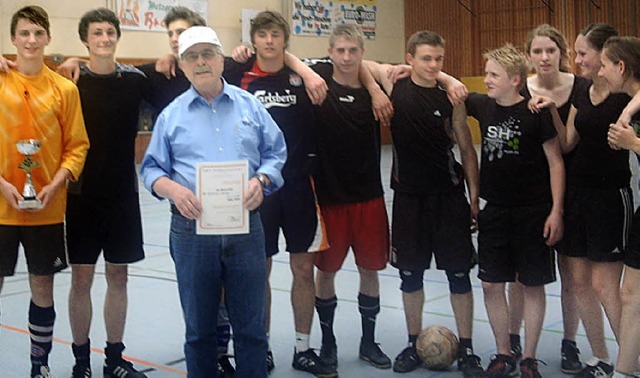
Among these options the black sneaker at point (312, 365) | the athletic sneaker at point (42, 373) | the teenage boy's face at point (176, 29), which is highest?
the teenage boy's face at point (176, 29)

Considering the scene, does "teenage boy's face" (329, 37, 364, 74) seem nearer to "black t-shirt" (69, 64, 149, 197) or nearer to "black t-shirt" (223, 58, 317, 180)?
"black t-shirt" (223, 58, 317, 180)

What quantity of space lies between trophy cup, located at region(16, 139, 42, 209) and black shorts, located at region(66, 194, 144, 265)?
1.24 ft

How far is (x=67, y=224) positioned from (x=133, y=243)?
1.36ft

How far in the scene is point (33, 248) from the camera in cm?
423

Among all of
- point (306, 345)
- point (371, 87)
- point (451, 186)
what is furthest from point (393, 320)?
point (371, 87)

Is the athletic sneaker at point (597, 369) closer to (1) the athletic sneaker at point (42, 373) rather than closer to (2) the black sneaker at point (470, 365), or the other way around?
(2) the black sneaker at point (470, 365)

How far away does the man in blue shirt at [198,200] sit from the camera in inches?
139

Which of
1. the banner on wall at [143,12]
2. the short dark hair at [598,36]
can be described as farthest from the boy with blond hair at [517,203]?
the banner on wall at [143,12]

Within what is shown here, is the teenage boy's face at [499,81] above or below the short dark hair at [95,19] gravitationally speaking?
below

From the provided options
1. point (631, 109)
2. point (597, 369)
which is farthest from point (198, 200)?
point (597, 369)

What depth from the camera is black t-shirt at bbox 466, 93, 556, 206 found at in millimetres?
4348

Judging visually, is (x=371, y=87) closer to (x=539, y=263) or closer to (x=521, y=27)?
(x=539, y=263)

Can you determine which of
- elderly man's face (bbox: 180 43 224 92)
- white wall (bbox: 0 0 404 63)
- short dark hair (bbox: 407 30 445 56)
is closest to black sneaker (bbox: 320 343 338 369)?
short dark hair (bbox: 407 30 445 56)

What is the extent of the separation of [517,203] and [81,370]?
2834 millimetres
